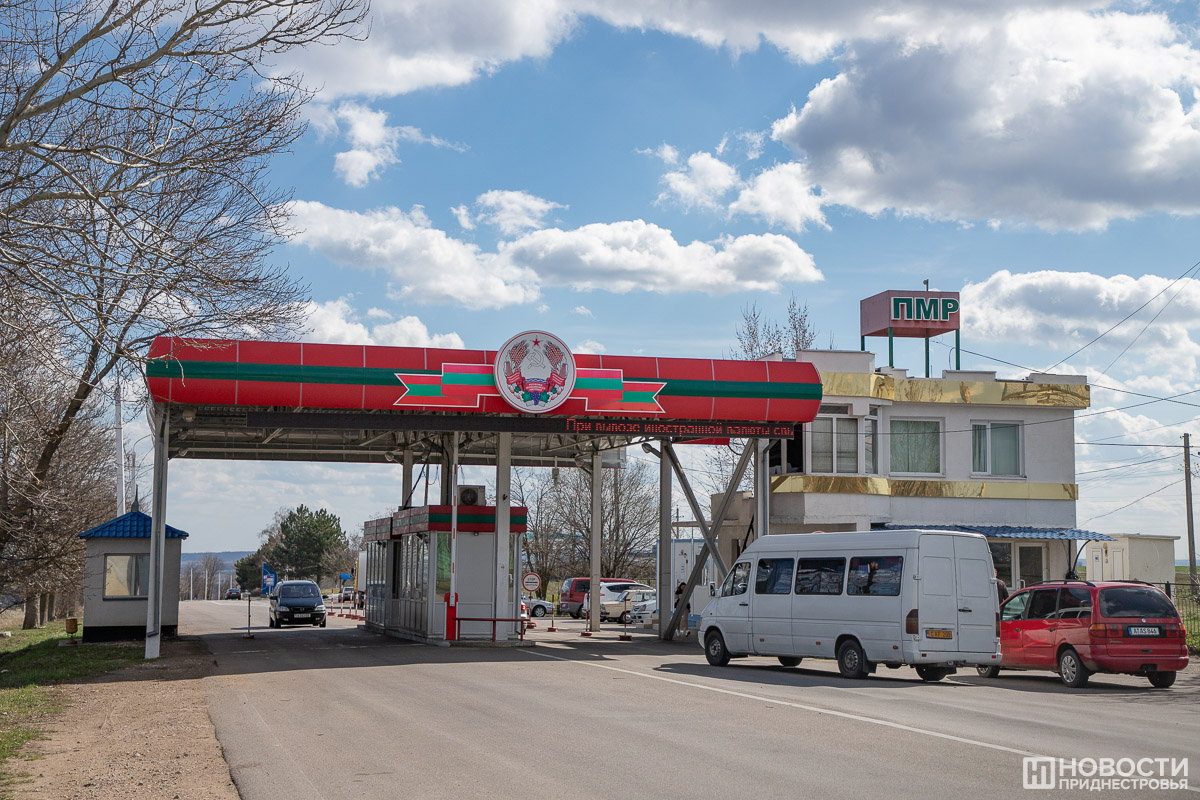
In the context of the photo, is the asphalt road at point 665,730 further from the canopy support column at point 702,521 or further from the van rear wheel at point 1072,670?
the canopy support column at point 702,521

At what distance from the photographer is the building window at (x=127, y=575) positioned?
103ft

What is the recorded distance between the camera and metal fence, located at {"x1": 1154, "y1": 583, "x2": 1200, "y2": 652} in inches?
1055

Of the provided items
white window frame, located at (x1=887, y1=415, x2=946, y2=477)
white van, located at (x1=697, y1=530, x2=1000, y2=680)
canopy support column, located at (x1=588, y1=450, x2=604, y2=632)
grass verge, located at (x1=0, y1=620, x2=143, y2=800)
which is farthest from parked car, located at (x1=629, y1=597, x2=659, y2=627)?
white van, located at (x1=697, y1=530, x2=1000, y2=680)

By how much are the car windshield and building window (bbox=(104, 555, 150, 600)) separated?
23.5m

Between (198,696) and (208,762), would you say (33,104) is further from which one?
(198,696)

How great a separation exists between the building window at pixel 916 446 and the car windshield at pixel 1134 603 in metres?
15.9

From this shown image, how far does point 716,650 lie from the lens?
2248 centimetres

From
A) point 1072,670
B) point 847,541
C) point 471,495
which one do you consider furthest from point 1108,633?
point 471,495

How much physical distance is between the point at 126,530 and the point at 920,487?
22.3 meters

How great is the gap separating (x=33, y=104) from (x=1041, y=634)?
1724 centimetres

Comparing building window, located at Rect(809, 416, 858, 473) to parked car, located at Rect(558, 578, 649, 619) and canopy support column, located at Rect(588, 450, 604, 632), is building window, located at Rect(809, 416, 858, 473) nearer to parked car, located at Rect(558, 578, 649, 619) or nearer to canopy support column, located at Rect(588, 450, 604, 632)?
canopy support column, located at Rect(588, 450, 604, 632)

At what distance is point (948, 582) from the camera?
1897cm

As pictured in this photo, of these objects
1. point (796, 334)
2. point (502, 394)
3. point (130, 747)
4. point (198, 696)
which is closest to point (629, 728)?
point (130, 747)

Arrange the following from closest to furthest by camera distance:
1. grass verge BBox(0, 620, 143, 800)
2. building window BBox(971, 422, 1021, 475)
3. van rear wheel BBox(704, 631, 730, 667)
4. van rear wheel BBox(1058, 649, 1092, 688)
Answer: grass verge BBox(0, 620, 143, 800) < van rear wheel BBox(1058, 649, 1092, 688) < van rear wheel BBox(704, 631, 730, 667) < building window BBox(971, 422, 1021, 475)
